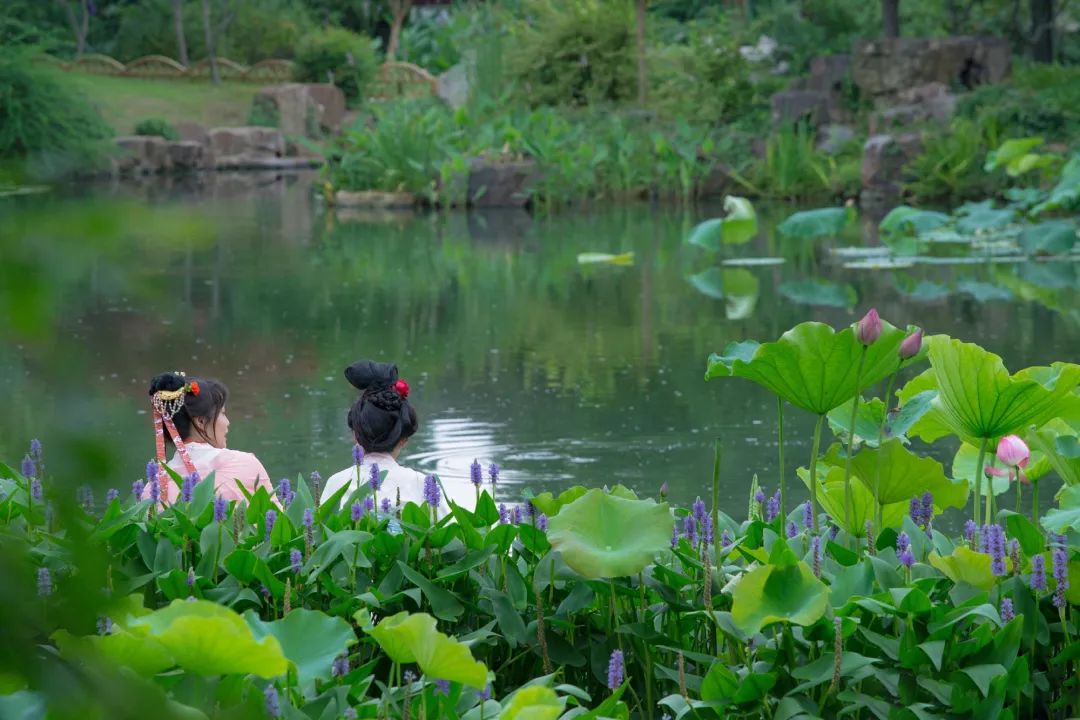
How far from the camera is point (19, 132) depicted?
2272cm

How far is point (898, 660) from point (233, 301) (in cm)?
801

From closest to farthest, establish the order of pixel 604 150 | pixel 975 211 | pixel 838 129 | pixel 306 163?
1. pixel 975 211
2. pixel 604 150
3. pixel 838 129
4. pixel 306 163

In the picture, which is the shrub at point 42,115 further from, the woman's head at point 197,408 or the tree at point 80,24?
the woman's head at point 197,408

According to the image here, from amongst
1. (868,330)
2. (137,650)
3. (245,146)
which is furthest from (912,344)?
(245,146)

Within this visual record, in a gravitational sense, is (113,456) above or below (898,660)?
above

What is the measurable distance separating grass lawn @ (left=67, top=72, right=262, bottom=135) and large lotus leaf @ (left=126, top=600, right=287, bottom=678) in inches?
1125

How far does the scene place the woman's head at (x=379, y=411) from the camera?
3758 millimetres

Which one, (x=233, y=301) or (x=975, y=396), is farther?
(x=233, y=301)

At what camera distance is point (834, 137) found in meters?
19.6

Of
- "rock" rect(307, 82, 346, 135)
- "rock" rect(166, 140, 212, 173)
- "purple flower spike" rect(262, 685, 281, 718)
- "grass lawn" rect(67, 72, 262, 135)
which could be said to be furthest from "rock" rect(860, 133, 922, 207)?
"purple flower spike" rect(262, 685, 281, 718)

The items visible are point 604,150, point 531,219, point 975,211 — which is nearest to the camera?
point 975,211

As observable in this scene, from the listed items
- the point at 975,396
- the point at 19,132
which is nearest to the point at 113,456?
the point at 975,396

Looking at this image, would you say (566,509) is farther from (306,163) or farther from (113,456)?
(306,163)

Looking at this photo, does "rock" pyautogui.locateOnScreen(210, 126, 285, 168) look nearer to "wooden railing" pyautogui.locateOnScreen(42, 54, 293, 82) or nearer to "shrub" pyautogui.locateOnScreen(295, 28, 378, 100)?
"shrub" pyautogui.locateOnScreen(295, 28, 378, 100)
